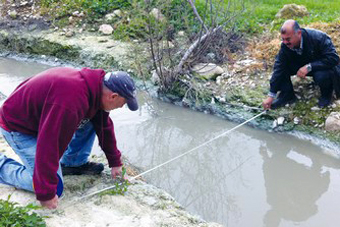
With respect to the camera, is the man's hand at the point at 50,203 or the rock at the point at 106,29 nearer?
the man's hand at the point at 50,203

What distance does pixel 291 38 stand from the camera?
4.48m

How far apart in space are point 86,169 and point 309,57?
115 inches

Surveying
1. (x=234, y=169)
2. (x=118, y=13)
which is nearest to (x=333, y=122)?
(x=234, y=169)

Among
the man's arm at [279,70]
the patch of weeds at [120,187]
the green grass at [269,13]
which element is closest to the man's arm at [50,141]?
the patch of weeds at [120,187]

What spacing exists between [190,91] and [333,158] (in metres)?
2.21

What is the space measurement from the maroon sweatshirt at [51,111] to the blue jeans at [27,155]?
0.09 metres

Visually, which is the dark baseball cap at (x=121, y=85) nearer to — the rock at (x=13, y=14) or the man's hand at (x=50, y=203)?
the man's hand at (x=50, y=203)

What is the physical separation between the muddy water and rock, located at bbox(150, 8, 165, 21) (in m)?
1.34

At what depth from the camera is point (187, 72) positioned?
20.0 ft

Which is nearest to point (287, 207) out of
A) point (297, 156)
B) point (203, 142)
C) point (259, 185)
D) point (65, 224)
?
point (259, 185)

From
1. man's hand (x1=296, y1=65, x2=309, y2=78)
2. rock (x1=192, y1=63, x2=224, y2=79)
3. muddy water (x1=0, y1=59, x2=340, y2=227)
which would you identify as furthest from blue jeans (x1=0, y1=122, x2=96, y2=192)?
rock (x1=192, y1=63, x2=224, y2=79)

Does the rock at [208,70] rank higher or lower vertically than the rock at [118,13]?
lower

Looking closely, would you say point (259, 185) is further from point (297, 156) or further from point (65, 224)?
point (65, 224)

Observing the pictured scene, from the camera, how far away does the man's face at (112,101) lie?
2.83 meters
